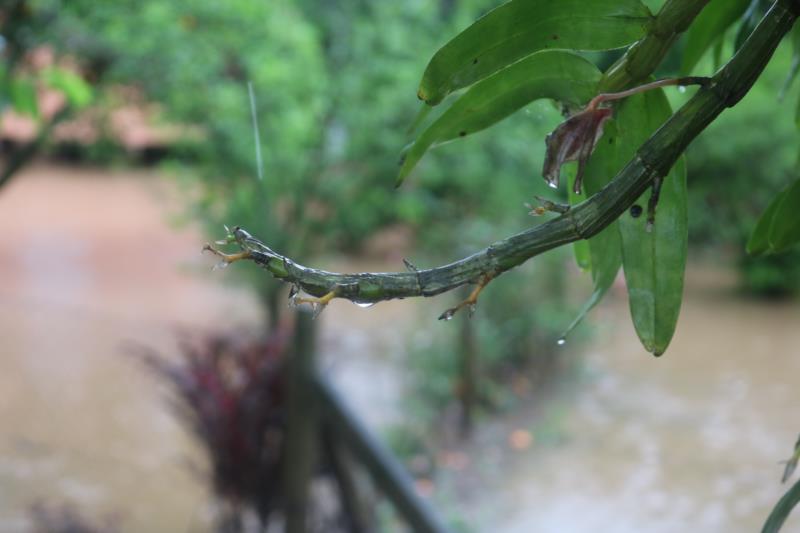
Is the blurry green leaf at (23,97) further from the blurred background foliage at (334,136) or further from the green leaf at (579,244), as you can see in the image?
the green leaf at (579,244)

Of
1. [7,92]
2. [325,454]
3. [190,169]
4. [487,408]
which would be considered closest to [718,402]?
[487,408]

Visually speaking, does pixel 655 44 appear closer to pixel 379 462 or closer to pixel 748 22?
pixel 748 22

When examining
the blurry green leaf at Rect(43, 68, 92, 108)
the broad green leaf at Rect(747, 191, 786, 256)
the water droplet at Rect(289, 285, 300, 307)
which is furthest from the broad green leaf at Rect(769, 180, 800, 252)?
the blurry green leaf at Rect(43, 68, 92, 108)

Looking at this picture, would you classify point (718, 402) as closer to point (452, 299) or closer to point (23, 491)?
point (452, 299)

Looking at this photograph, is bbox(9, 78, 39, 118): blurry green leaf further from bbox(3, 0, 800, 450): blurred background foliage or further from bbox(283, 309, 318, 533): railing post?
bbox(283, 309, 318, 533): railing post

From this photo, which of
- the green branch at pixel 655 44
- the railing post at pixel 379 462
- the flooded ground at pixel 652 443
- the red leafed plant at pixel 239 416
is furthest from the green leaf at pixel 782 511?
the red leafed plant at pixel 239 416
